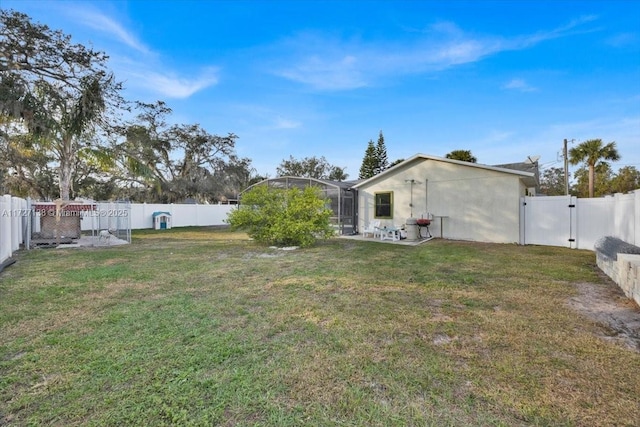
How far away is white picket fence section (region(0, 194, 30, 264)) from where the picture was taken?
258 inches

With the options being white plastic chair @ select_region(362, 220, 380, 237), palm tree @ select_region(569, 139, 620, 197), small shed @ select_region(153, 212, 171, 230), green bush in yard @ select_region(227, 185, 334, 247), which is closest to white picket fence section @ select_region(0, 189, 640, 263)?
white plastic chair @ select_region(362, 220, 380, 237)

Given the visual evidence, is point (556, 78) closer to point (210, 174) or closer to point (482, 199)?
point (482, 199)

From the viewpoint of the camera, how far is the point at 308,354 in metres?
2.60

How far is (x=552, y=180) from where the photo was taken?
36.9 m

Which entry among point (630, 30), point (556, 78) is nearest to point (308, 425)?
point (630, 30)

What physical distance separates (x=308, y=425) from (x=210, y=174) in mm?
26697

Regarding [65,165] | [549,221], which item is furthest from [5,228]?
[549,221]

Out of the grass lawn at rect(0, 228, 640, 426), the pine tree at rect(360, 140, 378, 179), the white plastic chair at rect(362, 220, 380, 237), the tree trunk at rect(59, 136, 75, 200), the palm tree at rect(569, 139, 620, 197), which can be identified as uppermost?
the pine tree at rect(360, 140, 378, 179)

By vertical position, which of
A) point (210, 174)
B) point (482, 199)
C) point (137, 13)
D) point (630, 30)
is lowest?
point (482, 199)

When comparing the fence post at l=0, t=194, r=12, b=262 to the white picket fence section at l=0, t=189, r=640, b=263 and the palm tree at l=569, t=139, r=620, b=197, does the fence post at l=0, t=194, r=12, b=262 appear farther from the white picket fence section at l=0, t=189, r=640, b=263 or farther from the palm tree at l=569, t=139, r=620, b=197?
the palm tree at l=569, t=139, r=620, b=197

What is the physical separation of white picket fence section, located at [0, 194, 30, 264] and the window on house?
11600 millimetres

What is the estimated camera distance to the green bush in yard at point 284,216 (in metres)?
9.38

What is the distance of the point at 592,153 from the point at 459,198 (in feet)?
59.9

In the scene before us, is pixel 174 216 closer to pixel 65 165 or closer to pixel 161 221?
pixel 161 221
